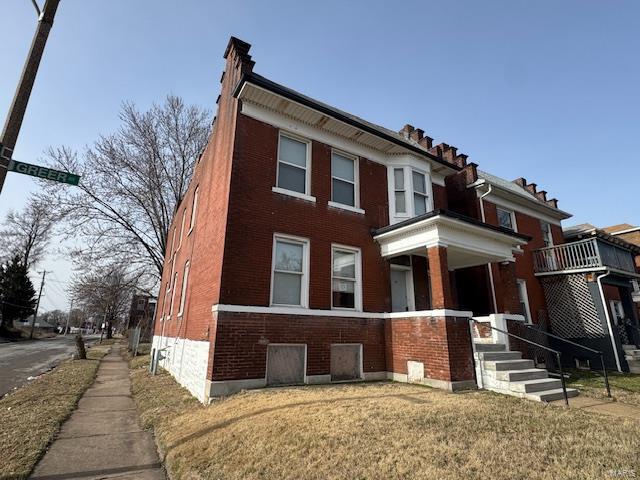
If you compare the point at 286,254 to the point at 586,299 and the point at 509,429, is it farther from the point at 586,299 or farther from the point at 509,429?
the point at 586,299

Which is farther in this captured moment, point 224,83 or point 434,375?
point 224,83

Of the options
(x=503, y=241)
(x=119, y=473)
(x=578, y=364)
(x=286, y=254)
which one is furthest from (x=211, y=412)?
(x=578, y=364)

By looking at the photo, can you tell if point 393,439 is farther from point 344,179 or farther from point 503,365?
point 344,179

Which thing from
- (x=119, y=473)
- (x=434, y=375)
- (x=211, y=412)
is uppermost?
(x=434, y=375)

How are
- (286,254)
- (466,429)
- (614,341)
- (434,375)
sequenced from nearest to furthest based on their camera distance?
(466,429) < (434,375) < (286,254) < (614,341)

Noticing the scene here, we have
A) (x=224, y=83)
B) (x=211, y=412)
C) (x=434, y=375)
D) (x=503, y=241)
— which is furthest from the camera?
(x=224, y=83)

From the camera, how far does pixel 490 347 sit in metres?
8.80

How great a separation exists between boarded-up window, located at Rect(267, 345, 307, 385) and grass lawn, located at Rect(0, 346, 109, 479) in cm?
409

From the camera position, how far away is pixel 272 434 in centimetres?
472

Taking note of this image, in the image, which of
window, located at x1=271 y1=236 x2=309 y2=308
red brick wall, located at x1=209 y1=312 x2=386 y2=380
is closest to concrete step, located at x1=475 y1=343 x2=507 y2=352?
red brick wall, located at x1=209 y1=312 x2=386 y2=380

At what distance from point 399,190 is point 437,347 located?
17.9 ft

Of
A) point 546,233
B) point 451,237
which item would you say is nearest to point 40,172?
point 451,237

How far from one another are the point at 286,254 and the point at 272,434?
494cm

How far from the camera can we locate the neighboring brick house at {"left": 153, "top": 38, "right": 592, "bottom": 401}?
7.98 m
